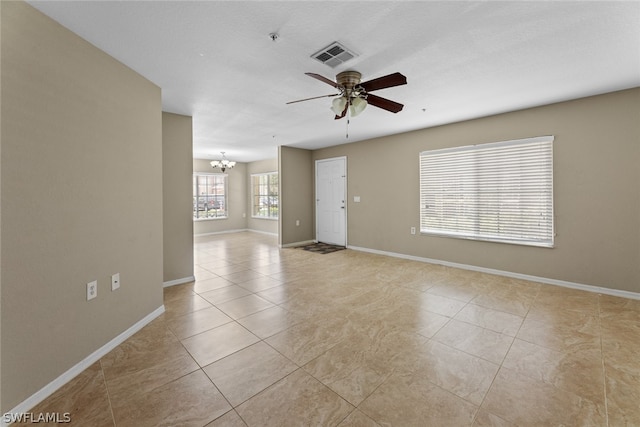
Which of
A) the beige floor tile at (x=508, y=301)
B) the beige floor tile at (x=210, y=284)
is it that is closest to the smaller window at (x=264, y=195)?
the beige floor tile at (x=210, y=284)

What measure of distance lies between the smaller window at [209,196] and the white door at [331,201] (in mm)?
3734

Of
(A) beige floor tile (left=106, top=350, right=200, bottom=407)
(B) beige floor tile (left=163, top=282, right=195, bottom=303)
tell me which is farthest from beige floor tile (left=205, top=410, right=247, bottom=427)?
(B) beige floor tile (left=163, top=282, right=195, bottom=303)

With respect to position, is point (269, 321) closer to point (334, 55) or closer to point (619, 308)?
point (334, 55)

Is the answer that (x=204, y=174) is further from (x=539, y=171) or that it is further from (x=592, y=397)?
(x=592, y=397)

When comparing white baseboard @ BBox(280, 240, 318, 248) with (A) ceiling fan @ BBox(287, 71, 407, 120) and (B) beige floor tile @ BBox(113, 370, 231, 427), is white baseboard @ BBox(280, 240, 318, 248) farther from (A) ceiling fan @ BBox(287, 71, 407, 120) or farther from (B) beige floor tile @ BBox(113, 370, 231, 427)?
(B) beige floor tile @ BBox(113, 370, 231, 427)

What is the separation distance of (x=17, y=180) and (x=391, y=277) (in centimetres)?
405

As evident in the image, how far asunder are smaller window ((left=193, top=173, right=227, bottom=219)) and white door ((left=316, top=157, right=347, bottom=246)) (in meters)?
3.73

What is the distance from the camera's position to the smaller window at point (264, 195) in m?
8.70

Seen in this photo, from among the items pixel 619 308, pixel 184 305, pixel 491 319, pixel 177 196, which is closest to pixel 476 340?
pixel 491 319

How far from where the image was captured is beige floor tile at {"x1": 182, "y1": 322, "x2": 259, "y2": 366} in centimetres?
212

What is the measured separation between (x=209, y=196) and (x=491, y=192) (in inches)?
307

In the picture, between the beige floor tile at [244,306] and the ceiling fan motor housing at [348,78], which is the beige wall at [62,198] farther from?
the ceiling fan motor housing at [348,78]

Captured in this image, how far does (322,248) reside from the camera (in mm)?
6391

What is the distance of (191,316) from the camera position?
282 cm
